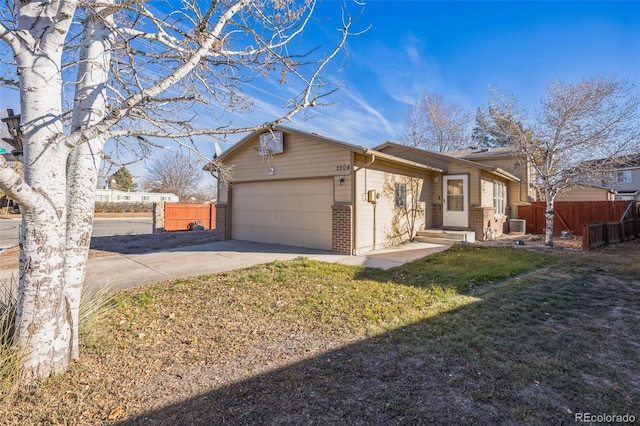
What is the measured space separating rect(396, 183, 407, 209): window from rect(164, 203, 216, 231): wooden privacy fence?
12914 mm

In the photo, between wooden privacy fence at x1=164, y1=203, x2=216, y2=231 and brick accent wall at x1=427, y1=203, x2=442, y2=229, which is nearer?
brick accent wall at x1=427, y1=203, x2=442, y2=229

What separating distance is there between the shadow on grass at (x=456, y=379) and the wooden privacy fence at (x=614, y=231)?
7052 mm

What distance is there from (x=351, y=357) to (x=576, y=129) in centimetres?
1138

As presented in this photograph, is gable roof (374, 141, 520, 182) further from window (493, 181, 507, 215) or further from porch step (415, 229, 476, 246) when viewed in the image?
porch step (415, 229, 476, 246)

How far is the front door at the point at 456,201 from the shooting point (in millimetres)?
12750

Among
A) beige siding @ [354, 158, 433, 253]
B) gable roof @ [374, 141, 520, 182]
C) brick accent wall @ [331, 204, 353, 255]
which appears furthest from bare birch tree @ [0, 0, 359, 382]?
gable roof @ [374, 141, 520, 182]

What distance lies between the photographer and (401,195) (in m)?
11.5

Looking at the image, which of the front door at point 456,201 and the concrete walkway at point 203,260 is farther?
the front door at point 456,201

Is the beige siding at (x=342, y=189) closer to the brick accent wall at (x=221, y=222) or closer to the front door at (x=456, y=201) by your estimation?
the brick accent wall at (x=221, y=222)

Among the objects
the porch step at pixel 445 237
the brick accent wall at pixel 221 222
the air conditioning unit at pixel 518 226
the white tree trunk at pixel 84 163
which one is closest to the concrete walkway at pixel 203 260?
the porch step at pixel 445 237

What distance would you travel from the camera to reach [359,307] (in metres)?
4.55

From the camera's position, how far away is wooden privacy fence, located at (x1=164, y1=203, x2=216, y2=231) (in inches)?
712

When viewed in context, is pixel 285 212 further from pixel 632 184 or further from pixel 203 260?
pixel 632 184

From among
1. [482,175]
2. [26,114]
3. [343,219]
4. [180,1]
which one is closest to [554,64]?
[482,175]
